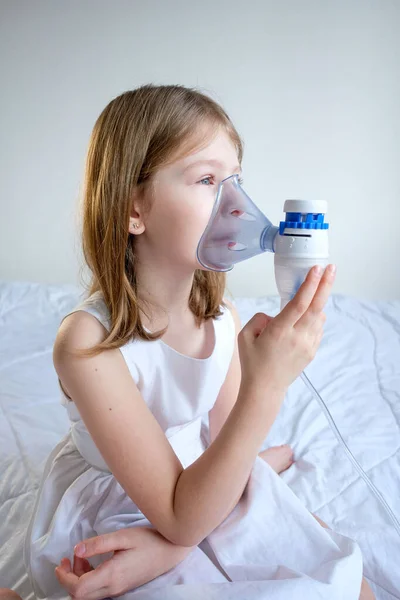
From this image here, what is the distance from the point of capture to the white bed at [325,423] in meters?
1.08

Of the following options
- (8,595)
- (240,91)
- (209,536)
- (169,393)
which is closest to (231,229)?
(169,393)

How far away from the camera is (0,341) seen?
1886 millimetres

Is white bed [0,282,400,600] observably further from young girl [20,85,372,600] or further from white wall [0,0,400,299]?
white wall [0,0,400,299]

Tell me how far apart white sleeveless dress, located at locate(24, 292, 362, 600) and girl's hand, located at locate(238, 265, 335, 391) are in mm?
250

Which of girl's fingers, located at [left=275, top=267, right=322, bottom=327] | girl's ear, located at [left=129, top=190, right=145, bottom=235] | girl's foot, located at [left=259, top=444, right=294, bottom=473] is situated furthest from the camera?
girl's foot, located at [left=259, top=444, right=294, bottom=473]

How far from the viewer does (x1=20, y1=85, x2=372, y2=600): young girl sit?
84 centimetres

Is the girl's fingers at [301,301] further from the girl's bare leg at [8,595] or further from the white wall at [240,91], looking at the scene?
the white wall at [240,91]

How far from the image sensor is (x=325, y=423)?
1455 millimetres

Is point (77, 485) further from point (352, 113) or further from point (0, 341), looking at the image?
point (352, 113)

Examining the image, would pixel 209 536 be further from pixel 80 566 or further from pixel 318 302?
pixel 318 302

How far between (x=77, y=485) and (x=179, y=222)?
1.59 ft

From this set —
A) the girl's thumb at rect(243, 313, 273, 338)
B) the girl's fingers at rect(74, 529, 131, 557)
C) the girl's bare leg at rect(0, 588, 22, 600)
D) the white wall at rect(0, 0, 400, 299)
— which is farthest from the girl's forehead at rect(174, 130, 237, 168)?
the white wall at rect(0, 0, 400, 299)

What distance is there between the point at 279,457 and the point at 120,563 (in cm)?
51

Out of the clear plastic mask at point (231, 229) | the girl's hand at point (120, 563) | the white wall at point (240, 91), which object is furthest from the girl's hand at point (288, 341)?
the white wall at point (240, 91)
